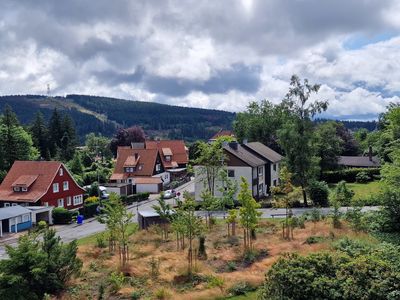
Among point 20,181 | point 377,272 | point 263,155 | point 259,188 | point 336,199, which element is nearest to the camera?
point 377,272

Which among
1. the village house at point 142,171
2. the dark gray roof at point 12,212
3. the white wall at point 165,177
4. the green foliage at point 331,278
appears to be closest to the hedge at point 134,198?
the village house at point 142,171

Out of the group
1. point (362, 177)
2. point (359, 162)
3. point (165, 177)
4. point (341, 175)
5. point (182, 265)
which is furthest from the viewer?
point (359, 162)

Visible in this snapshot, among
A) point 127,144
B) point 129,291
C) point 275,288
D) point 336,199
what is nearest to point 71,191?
point 336,199

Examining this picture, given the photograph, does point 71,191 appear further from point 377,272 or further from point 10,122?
point 377,272

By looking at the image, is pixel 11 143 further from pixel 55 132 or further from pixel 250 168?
pixel 250 168

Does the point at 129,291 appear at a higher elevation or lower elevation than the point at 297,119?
lower

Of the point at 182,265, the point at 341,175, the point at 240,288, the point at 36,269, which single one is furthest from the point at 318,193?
the point at 36,269
